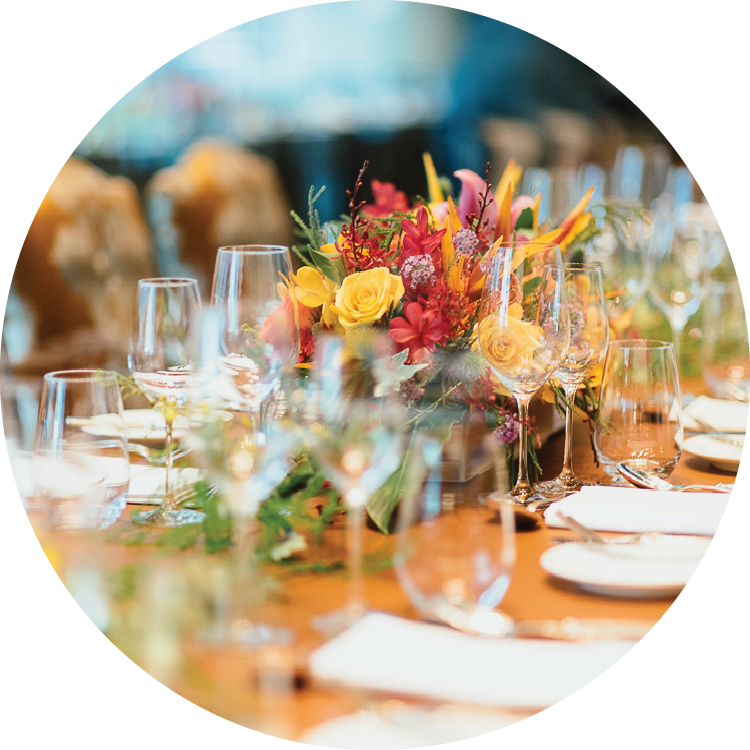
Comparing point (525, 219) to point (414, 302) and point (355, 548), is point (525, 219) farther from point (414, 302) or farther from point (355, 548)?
point (355, 548)

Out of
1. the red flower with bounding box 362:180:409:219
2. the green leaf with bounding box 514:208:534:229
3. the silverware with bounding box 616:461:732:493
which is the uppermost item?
the red flower with bounding box 362:180:409:219

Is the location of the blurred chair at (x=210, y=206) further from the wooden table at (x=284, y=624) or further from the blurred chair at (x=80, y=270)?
the wooden table at (x=284, y=624)

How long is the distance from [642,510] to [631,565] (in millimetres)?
79

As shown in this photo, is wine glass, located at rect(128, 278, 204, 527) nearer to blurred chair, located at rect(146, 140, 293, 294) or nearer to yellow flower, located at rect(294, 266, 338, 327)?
yellow flower, located at rect(294, 266, 338, 327)

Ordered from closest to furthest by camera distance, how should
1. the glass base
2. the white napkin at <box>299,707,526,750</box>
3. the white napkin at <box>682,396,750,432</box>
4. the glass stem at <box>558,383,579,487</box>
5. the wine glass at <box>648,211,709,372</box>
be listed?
the white napkin at <box>299,707,526,750</box> → the glass base → the glass stem at <box>558,383,579,487</box> → the white napkin at <box>682,396,750,432</box> → the wine glass at <box>648,211,709,372</box>

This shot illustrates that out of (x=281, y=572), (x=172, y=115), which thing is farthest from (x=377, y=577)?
(x=172, y=115)

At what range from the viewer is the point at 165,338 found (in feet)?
1.90

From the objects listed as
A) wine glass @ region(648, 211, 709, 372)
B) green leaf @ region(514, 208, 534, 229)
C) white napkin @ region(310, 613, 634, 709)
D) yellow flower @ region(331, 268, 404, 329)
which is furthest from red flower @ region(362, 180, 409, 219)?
white napkin @ region(310, 613, 634, 709)

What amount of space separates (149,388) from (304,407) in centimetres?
13

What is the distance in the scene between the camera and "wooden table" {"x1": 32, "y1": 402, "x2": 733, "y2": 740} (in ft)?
1.46

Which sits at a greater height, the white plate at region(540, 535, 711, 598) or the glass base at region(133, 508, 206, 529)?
the glass base at region(133, 508, 206, 529)

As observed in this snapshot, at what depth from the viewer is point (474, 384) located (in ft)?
1.92

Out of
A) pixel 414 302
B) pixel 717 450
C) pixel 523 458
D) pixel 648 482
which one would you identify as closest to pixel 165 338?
pixel 414 302

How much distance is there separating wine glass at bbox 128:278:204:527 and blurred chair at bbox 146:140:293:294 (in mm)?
436
